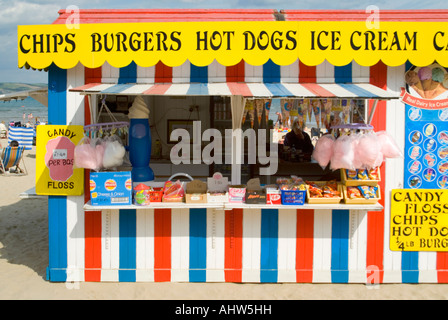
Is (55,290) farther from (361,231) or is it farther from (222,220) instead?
(361,231)

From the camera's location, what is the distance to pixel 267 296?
429 centimetres

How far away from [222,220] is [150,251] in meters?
0.89

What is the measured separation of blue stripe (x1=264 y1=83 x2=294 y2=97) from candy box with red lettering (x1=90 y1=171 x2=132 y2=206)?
67.8 inches

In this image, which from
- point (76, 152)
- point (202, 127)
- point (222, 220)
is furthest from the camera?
point (202, 127)

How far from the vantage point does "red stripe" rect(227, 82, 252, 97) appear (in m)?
3.90

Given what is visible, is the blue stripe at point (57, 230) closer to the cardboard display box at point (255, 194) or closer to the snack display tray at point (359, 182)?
the cardboard display box at point (255, 194)

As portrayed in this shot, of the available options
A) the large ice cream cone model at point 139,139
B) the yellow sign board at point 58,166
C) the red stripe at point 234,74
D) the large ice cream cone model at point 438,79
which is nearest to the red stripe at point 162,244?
the large ice cream cone model at point 139,139

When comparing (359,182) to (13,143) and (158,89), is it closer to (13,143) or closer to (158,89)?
(158,89)

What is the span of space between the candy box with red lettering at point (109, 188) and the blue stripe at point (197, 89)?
1090 mm

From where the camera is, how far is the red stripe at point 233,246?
15.0ft

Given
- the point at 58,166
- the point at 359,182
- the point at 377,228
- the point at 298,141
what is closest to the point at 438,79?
the point at 359,182

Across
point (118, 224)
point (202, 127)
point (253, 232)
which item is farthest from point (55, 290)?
point (202, 127)

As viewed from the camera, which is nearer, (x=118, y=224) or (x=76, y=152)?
(x=76, y=152)

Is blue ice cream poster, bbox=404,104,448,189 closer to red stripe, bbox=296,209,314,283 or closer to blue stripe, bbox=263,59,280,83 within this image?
red stripe, bbox=296,209,314,283
